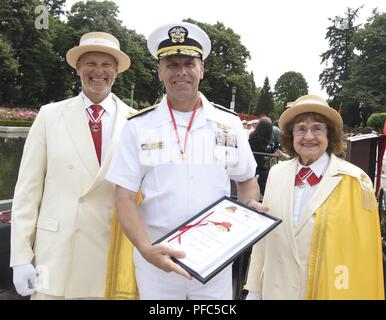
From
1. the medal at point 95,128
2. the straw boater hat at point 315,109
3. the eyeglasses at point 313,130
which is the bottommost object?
the medal at point 95,128

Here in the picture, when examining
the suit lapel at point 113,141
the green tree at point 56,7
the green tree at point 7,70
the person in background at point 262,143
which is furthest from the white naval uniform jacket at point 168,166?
the green tree at point 56,7

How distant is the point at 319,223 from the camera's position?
7.25 ft

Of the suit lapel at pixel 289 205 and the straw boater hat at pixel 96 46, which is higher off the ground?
the straw boater hat at pixel 96 46

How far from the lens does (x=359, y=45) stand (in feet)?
153

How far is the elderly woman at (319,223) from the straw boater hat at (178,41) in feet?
2.56

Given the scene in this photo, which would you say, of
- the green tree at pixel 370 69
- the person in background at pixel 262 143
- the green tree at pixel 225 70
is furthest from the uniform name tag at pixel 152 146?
the green tree at pixel 225 70

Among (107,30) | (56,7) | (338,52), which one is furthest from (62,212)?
(338,52)

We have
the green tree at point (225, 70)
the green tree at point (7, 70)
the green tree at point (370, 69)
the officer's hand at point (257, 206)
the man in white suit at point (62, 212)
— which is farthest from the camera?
the green tree at point (225, 70)

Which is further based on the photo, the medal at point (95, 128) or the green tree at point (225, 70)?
the green tree at point (225, 70)

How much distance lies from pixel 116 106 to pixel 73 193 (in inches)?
27.0

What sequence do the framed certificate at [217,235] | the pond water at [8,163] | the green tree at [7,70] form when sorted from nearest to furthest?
1. the framed certificate at [217,235]
2. the pond water at [8,163]
3. the green tree at [7,70]

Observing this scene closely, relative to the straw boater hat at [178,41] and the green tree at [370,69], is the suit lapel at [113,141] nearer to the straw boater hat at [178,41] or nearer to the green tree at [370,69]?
the straw boater hat at [178,41]

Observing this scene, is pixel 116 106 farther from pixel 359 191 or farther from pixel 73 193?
pixel 359 191

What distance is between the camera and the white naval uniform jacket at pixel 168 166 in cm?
201
